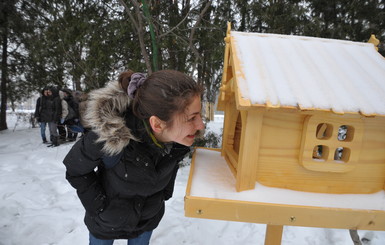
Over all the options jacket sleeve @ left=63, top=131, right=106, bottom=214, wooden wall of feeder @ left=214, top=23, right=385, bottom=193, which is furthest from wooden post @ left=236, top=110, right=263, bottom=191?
jacket sleeve @ left=63, top=131, right=106, bottom=214

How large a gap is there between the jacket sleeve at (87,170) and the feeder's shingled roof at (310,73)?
71 centimetres

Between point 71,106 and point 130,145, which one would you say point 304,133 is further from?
point 71,106

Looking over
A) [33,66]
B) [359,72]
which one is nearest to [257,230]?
[359,72]

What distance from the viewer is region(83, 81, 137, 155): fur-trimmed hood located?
101 cm

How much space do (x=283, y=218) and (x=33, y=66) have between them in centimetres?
834

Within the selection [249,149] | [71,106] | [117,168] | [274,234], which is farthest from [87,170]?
[71,106]

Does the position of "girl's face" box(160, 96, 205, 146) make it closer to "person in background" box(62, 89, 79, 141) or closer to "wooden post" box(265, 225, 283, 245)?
"wooden post" box(265, 225, 283, 245)

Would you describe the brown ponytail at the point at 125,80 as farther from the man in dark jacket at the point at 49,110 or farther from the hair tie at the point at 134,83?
the man in dark jacket at the point at 49,110

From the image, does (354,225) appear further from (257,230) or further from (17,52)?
(17,52)

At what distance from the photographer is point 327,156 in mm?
1053

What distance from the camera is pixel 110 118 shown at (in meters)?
1.05

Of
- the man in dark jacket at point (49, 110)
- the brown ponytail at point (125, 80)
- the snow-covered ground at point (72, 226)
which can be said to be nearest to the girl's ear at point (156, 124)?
the brown ponytail at point (125, 80)

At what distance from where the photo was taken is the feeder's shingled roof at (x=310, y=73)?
0.91 meters

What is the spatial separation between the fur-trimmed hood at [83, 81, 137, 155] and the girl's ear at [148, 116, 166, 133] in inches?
4.7
